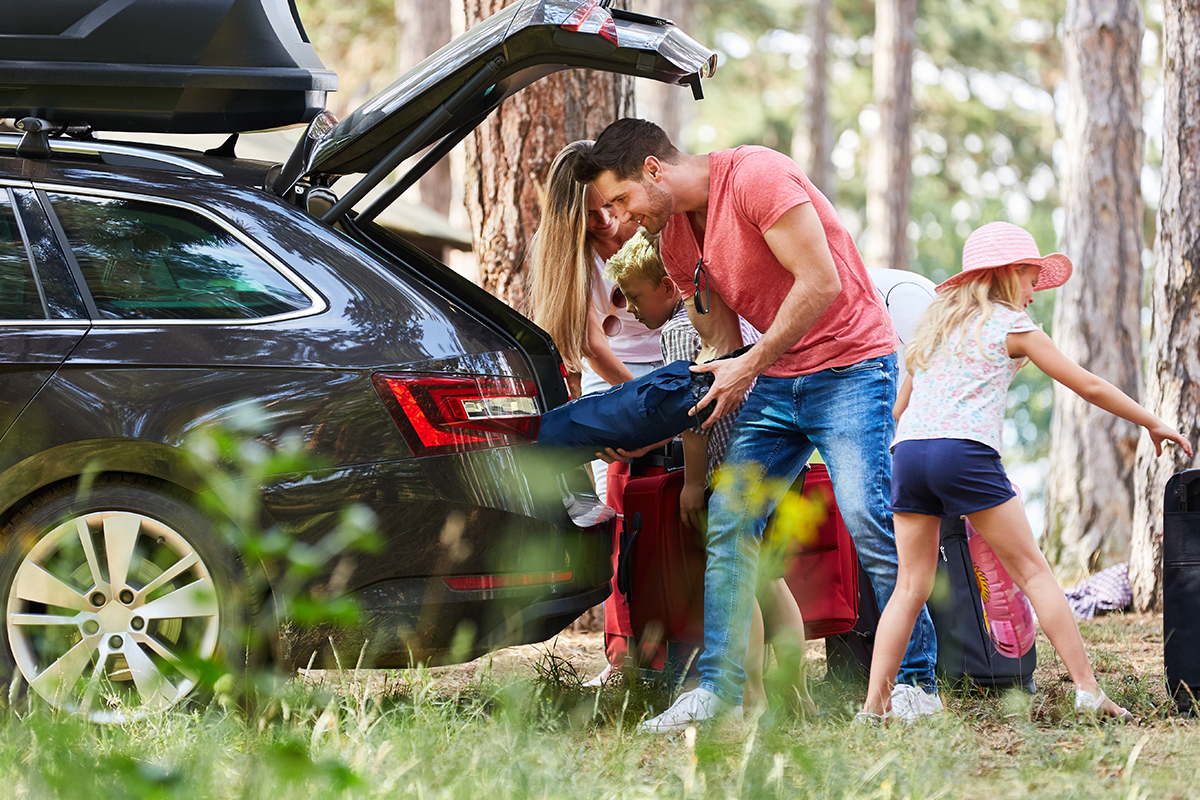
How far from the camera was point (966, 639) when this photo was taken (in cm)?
406

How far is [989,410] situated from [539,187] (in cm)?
287

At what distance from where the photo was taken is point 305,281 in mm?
3385

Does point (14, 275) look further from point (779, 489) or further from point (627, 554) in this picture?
point (779, 489)

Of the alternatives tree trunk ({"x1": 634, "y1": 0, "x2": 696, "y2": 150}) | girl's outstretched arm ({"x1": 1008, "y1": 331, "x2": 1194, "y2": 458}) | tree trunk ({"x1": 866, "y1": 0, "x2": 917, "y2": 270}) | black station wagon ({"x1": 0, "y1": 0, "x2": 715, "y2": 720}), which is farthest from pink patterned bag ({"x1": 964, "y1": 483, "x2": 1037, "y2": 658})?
tree trunk ({"x1": 866, "y1": 0, "x2": 917, "y2": 270})

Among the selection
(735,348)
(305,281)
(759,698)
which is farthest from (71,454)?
(759,698)

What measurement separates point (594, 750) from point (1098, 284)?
625 cm

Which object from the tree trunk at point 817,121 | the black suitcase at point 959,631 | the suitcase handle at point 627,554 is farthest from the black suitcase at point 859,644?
the tree trunk at point 817,121

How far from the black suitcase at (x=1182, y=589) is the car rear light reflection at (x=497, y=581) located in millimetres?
1945

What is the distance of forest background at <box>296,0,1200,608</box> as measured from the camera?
5992 millimetres

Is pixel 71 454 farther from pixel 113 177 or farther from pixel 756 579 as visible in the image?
pixel 756 579

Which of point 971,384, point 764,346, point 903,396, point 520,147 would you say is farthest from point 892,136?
point 764,346

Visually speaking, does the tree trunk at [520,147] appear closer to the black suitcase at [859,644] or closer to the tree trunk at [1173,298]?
the black suitcase at [859,644]

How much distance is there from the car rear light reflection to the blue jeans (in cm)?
54

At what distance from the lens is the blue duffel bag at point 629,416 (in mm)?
3377
